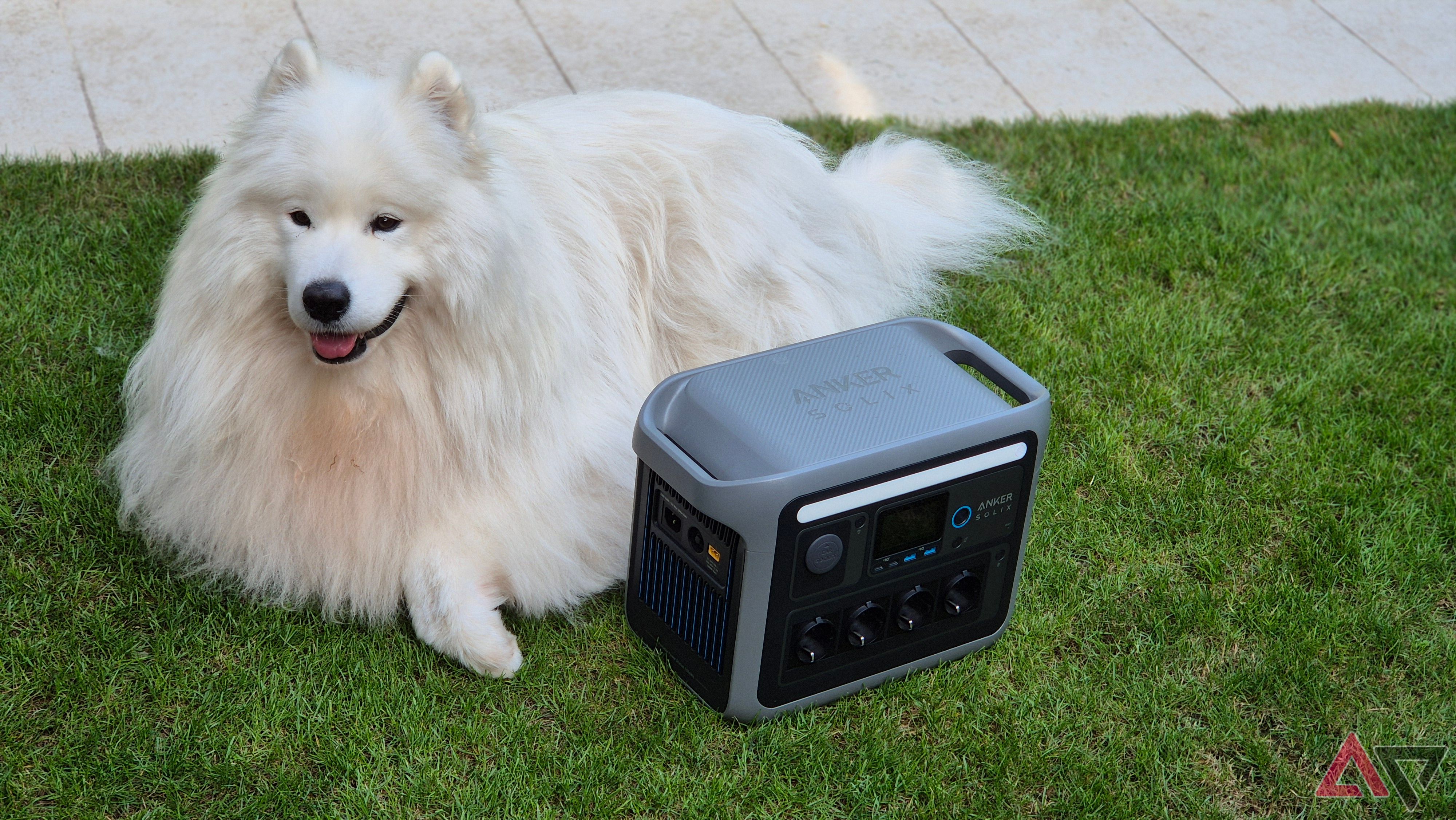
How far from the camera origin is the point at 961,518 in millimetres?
2445

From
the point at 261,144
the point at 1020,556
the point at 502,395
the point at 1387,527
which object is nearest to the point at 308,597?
the point at 502,395

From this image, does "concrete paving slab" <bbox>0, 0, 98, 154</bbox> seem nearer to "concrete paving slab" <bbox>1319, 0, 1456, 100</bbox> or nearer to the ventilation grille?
the ventilation grille

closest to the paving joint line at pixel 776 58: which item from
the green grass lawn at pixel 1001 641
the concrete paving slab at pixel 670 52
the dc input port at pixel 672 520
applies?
the concrete paving slab at pixel 670 52

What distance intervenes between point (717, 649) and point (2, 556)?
5.36ft

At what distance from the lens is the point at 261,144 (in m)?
2.29

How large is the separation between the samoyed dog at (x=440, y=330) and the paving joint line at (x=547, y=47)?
1.79 metres

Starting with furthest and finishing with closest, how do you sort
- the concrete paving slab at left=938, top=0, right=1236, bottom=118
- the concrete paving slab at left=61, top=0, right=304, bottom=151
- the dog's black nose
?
the concrete paving slab at left=938, top=0, right=1236, bottom=118 < the concrete paving slab at left=61, top=0, right=304, bottom=151 < the dog's black nose

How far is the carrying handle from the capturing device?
2.51 meters

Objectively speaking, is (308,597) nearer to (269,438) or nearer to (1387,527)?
(269,438)

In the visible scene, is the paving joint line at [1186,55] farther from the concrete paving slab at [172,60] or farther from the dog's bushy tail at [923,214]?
the concrete paving slab at [172,60]

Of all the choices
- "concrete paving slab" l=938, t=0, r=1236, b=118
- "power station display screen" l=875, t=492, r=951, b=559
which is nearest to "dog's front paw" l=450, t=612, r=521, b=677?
"power station display screen" l=875, t=492, r=951, b=559

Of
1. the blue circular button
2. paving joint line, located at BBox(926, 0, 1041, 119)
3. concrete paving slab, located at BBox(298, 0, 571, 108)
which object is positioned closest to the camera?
the blue circular button

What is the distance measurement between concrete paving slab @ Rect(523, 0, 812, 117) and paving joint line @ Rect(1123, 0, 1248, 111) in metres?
1.89

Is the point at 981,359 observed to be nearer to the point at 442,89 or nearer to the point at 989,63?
the point at 442,89
